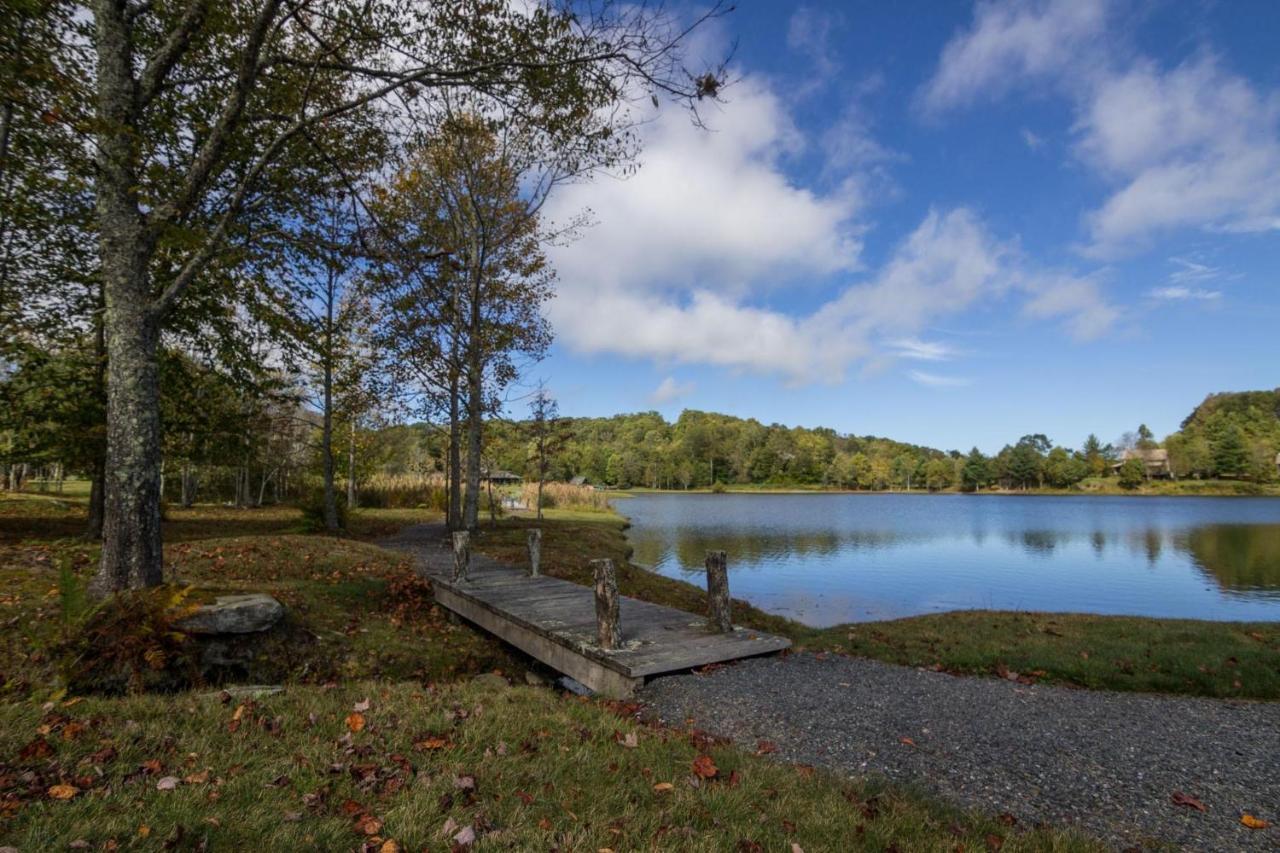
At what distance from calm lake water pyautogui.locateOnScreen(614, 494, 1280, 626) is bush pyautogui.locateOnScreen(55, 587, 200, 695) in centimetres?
1110

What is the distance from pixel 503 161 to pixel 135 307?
11.5 metres

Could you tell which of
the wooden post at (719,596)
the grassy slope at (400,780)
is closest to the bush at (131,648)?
the grassy slope at (400,780)

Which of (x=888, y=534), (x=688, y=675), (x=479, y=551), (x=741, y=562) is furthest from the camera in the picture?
(x=888, y=534)

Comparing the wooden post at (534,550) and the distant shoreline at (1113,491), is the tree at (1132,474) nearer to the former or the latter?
the distant shoreline at (1113,491)

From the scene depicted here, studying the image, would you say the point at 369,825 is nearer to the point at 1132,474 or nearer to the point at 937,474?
the point at 1132,474

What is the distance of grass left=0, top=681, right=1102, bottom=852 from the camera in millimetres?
2957

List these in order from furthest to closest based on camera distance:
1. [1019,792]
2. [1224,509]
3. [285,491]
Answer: [1224,509], [285,491], [1019,792]

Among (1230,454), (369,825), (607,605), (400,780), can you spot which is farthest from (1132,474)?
(369,825)

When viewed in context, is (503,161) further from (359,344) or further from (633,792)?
(633,792)

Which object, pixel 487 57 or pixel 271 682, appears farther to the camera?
pixel 487 57

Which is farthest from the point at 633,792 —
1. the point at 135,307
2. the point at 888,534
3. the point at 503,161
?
the point at 888,534

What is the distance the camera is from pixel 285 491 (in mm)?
36156

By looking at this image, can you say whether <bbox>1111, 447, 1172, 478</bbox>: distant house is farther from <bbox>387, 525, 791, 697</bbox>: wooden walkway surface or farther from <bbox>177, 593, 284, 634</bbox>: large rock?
<bbox>177, 593, 284, 634</bbox>: large rock

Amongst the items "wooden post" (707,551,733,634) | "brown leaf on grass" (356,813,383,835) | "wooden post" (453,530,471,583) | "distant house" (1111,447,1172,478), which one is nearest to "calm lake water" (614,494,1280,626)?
"wooden post" (707,551,733,634)
